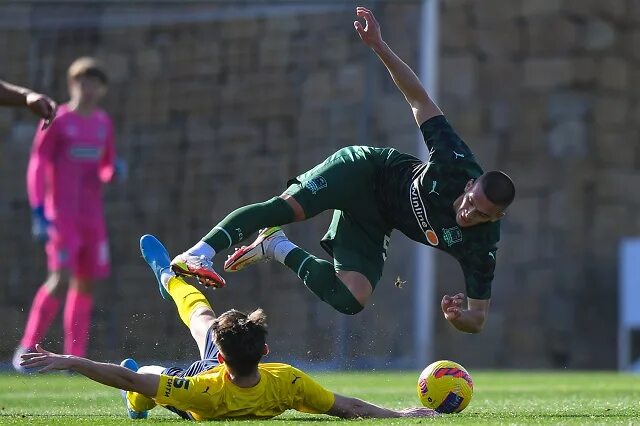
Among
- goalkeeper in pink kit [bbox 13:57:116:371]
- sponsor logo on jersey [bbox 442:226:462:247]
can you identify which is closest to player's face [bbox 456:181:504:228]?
sponsor logo on jersey [bbox 442:226:462:247]

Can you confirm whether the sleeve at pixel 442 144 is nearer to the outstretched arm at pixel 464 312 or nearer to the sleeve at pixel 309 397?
the outstretched arm at pixel 464 312

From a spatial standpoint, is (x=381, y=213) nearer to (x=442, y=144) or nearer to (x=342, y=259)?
(x=342, y=259)

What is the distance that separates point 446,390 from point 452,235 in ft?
3.01

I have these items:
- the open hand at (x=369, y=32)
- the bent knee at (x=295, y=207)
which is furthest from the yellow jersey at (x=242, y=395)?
the open hand at (x=369, y=32)

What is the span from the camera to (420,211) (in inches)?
326

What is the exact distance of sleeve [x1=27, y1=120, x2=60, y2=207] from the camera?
13.1 m

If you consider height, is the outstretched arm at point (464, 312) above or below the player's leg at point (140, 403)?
above

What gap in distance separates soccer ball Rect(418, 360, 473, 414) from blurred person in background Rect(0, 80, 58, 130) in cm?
268

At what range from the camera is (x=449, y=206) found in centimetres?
814

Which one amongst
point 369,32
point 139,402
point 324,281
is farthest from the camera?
point 324,281

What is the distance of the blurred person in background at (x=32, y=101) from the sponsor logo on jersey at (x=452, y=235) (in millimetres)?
2397

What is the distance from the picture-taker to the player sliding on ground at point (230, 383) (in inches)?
271

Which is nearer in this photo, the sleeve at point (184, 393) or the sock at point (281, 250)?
the sleeve at point (184, 393)

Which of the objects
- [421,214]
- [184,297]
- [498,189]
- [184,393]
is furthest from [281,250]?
[184,393]
